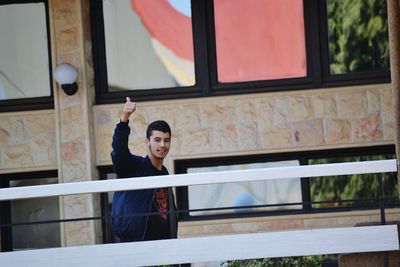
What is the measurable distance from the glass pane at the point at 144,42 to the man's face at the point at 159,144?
2.88m

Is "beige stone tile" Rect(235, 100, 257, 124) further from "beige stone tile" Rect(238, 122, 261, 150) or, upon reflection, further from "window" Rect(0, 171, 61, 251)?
"window" Rect(0, 171, 61, 251)

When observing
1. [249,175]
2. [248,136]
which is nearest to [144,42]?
[248,136]

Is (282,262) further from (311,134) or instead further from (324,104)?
(324,104)

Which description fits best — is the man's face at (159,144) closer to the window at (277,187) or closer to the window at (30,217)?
the window at (277,187)

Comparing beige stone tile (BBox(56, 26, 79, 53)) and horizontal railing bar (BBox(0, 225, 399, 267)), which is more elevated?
beige stone tile (BBox(56, 26, 79, 53))

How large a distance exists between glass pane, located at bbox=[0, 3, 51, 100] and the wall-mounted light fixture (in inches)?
18.1

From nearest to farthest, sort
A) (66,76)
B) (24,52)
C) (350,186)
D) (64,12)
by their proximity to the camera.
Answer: (66,76) < (64,12) < (350,186) < (24,52)

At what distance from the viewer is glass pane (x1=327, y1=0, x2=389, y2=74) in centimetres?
1034

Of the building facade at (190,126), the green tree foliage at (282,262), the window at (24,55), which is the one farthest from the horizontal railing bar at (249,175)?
Answer: the window at (24,55)

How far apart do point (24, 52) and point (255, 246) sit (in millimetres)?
4452

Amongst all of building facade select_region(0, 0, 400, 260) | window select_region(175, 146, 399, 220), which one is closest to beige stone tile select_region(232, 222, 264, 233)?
building facade select_region(0, 0, 400, 260)

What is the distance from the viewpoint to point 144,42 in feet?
34.6

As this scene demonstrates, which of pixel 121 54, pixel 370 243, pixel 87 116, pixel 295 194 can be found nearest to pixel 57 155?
pixel 87 116

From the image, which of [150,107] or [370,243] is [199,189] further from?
[370,243]
